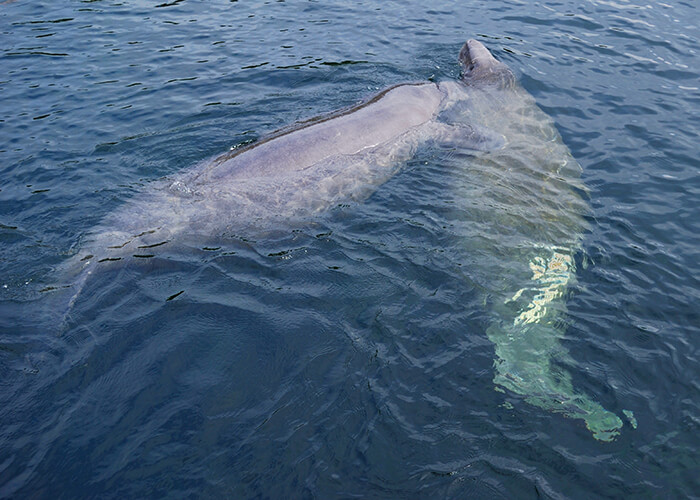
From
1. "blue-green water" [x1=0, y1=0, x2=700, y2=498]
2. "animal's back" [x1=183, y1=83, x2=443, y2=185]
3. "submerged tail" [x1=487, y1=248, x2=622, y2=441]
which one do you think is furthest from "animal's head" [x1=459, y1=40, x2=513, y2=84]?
"submerged tail" [x1=487, y1=248, x2=622, y2=441]

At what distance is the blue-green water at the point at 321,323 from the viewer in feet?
16.5

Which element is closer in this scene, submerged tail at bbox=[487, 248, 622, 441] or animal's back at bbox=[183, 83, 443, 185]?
submerged tail at bbox=[487, 248, 622, 441]

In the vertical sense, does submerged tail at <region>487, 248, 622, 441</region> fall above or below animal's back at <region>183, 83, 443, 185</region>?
below

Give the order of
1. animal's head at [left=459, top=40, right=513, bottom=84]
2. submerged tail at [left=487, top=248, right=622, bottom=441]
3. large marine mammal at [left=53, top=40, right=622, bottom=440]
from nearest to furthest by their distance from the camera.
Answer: submerged tail at [left=487, top=248, right=622, bottom=441]
large marine mammal at [left=53, top=40, right=622, bottom=440]
animal's head at [left=459, top=40, right=513, bottom=84]

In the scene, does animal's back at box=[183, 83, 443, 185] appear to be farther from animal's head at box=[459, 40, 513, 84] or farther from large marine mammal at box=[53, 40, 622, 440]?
animal's head at box=[459, 40, 513, 84]

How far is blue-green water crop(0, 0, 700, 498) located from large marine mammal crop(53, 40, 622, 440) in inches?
9.2

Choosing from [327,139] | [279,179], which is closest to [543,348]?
[279,179]

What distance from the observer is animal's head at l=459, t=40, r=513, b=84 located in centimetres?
1187

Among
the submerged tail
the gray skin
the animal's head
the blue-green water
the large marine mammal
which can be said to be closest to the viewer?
the blue-green water

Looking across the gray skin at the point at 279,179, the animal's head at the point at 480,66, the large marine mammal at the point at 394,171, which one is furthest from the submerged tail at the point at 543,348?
the animal's head at the point at 480,66

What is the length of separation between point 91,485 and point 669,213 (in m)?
8.22

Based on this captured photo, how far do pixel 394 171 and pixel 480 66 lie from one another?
455 centimetres

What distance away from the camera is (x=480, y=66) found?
1215 centimetres

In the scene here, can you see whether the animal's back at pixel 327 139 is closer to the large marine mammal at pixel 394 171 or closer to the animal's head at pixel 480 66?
the large marine mammal at pixel 394 171
